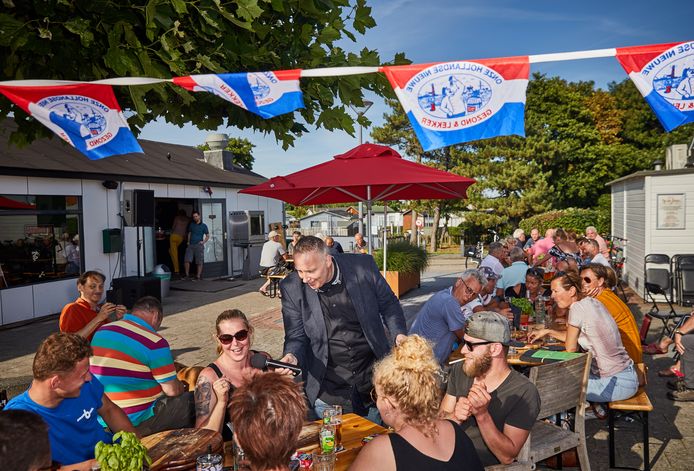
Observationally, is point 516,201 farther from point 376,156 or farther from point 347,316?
point 347,316

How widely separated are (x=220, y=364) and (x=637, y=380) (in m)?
3.59

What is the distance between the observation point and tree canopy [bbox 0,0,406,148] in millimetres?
3482

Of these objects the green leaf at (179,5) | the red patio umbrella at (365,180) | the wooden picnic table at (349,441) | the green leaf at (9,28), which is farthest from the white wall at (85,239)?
the wooden picnic table at (349,441)

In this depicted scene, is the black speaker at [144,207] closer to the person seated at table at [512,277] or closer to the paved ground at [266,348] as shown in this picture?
the paved ground at [266,348]

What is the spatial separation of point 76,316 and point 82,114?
247cm

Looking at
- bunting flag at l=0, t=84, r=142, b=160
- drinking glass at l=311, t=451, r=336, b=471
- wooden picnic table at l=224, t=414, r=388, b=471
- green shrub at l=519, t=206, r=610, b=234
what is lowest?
wooden picnic table at l=224, t=414, r=388, b=471

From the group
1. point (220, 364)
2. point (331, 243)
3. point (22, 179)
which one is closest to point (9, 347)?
point (22, 179)

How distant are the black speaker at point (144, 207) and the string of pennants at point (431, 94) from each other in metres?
9.36

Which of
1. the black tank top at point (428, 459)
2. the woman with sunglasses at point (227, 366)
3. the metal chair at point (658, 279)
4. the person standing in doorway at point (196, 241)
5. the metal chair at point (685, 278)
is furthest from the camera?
the person standing in doorway at point (196, 241)

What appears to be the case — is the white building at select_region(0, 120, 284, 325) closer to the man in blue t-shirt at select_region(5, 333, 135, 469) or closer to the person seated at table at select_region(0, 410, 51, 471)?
the man in blue t-shirt at select_region(5, 333, 135, 469)

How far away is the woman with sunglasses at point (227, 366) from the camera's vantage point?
10.3 ft

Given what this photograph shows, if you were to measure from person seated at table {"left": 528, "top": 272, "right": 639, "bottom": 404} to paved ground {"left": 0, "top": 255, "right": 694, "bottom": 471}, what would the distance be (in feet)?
1.89

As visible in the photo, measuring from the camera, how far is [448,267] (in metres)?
22.6

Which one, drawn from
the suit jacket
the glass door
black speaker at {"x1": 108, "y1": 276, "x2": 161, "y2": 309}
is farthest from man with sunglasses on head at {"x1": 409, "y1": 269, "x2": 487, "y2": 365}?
the glass door
